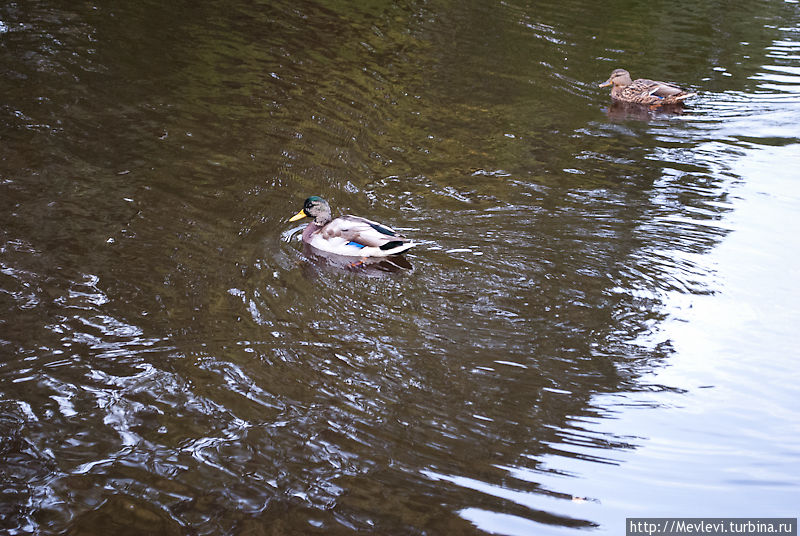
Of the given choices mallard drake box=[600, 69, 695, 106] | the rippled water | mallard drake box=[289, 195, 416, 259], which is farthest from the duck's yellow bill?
mallard drake box=[600, 69, 695, 106]

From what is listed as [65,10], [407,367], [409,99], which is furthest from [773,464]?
[65,10]

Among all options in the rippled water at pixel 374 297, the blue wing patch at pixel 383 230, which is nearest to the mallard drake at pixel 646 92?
the rippled water at pixel 374 297

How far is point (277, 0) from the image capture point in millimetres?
15109

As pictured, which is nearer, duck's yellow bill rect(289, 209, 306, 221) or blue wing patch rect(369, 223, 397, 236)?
blue wing patch rect(369, 223, 397, 236)

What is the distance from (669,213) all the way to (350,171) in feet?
11.9

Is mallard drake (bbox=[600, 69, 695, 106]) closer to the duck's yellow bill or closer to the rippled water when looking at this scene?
the rippled water

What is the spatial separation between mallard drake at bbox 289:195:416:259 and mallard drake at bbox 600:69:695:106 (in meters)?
6.12

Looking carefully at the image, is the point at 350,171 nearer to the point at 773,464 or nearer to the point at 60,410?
the point at 60,410

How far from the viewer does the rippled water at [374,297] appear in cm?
457

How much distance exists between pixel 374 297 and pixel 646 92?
24.0ft

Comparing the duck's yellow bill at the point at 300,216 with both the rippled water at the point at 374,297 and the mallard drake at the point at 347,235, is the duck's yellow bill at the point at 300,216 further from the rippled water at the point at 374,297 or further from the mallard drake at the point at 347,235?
the rippled water at the point at 374,297

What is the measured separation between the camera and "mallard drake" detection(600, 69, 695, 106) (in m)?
12.1

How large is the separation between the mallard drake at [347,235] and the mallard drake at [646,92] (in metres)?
6.12

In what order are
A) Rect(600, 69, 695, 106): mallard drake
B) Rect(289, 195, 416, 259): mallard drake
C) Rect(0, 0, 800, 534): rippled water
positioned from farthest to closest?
Rect(600, 69, 695, 106): mallard drake
Rect(289, 195, 416, 259): mallard drake
Rect(0, 0, 800, 534): rippled water
